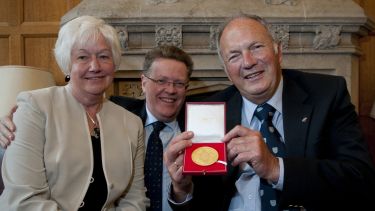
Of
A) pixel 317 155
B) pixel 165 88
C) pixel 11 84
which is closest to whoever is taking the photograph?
pixel 317 155

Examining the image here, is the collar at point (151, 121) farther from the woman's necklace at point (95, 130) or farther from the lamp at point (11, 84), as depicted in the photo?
the lamp at point (11, 84)

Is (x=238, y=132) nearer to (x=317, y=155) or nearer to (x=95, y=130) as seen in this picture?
(x=317, y=155)

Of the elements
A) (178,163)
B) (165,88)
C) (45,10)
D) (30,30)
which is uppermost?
(45,10)

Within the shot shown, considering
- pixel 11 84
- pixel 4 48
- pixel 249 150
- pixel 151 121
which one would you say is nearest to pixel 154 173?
pixel 151 121

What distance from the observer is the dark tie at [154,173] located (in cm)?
171

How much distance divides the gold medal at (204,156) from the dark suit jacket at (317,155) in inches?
8.8

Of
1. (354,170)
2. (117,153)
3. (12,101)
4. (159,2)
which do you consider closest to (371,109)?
(159,2)

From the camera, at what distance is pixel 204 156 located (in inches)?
48.7

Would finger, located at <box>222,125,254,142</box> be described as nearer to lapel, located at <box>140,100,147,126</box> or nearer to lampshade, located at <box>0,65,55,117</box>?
lapel, located at <box>140,100,147,126</box>

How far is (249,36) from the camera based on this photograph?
1489 mm

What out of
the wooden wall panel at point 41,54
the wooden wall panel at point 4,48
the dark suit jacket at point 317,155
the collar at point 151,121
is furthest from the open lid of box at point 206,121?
the wooden wall panel at point 4,48

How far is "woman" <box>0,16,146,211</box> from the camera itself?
138cm

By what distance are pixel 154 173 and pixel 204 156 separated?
1.74ft

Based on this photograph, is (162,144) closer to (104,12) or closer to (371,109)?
(104,12)
